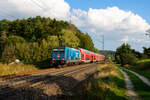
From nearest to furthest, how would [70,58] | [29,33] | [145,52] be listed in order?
[70,58] < [29,33] < [145,52]

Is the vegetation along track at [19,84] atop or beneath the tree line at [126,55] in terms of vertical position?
beneath

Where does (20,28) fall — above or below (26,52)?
above

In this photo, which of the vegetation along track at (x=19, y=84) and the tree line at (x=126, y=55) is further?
the tree line at (x=126, y=55)

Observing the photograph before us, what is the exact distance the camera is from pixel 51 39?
51031 mm

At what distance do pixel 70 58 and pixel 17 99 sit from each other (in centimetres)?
2079

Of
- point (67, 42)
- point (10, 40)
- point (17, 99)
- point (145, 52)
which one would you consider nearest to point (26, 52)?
point (67, 42)

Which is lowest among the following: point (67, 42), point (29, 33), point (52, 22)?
point (67, 42)

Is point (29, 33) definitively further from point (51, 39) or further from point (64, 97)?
point (64, 97)

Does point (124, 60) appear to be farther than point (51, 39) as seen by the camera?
Yes

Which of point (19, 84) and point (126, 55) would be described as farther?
point (126, 55)

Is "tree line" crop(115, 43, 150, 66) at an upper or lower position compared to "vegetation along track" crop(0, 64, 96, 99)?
upper

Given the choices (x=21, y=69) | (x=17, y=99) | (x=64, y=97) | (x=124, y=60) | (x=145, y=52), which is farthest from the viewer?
(x=145, y=52)

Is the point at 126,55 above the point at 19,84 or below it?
above

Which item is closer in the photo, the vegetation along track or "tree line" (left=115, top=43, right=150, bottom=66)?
the vegetation along track
